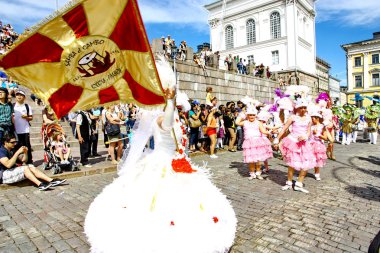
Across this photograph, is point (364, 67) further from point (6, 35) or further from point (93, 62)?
point (93, 62)

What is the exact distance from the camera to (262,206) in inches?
195

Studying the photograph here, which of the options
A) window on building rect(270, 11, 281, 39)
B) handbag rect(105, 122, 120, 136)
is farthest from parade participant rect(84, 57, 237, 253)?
window on building rect(270, 11, 281, 39)

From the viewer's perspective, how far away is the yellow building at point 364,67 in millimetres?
59188

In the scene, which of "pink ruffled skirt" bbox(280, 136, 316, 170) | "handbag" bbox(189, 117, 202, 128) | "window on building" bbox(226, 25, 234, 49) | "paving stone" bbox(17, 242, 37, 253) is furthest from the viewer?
"window on building" bbox(226, 25, 234, 49)

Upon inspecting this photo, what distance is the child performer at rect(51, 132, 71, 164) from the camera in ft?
24.9

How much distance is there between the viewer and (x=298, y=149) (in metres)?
5.92

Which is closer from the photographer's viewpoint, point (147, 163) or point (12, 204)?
point (147, 163)

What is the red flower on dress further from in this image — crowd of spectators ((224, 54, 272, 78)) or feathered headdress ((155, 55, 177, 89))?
crowd of spectators ((224, 54, 272, 78))

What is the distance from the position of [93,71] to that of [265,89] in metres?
26.3

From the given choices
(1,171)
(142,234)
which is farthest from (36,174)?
(142,234)

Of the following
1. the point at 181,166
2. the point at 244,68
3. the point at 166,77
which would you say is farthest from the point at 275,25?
the point at 181,166

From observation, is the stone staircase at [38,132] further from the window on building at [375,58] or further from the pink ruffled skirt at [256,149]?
the window on building at [375,58]

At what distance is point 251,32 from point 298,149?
38.5 meters

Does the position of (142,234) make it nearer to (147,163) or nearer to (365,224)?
(147,163)
